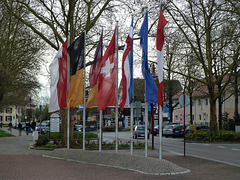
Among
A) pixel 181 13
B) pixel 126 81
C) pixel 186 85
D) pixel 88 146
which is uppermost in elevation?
pixel 181 13

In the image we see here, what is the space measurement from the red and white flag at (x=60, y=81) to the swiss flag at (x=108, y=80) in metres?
2.71

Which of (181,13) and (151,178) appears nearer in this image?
(151,178)

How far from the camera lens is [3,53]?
31.4m

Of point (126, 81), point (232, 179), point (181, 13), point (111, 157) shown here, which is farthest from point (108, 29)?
point (232, 179)

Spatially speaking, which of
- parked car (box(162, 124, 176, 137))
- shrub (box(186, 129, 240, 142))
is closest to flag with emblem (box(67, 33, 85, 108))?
shrub (box(186, 129, 240, 142))

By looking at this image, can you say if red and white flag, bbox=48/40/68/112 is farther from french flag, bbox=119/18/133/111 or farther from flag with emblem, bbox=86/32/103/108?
french flag, bbox=119/18/133/111

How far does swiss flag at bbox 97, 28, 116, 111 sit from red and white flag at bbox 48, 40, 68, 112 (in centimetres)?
271

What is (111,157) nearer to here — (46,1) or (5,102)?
(46,1)

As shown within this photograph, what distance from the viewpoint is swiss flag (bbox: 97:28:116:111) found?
45.3 ft

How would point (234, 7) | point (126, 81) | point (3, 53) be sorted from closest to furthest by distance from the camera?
point (126, 81), point (234, 7), point (3, 53)

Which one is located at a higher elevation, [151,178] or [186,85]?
[186,85]

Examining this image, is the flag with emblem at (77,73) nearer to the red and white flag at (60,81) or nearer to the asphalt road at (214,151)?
the red and white flag at (60,81)

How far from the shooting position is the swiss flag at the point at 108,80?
13.8 m

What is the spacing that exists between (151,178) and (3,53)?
2536 cm
